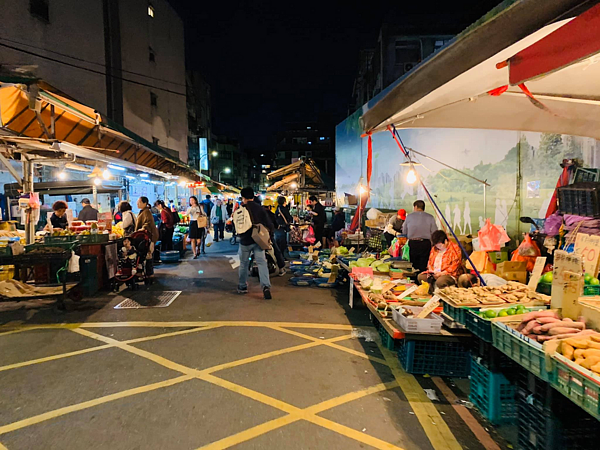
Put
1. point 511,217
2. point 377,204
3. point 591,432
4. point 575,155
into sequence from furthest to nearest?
point 377,204
point 511,217
point 575,155
point 591,432

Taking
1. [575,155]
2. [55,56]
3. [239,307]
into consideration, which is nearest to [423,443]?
[239,307]

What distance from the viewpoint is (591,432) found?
8.85 ft

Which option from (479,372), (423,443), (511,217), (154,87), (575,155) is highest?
(154,87)

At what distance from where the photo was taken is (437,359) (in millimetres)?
4516

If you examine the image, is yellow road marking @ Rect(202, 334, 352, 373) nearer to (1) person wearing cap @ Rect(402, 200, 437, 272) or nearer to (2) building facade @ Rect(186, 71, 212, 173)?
(1) person wearing cap @ Rect(402, 200, 437, 272)

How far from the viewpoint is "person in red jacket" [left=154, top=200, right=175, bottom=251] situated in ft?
44.9

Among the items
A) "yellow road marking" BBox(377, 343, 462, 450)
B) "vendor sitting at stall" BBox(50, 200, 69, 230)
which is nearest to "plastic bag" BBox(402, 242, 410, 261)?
"yellow road marking" BBox(377, 343, 462, 450)

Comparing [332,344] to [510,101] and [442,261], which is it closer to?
[442,261]

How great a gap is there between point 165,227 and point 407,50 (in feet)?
83.8

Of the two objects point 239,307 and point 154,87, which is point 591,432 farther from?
point 154,87

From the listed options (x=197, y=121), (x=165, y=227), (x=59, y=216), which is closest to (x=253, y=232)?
(x=59, y=216)

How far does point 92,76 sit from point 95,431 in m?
22.3

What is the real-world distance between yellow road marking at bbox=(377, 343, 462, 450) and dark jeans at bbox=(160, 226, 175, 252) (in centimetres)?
1094

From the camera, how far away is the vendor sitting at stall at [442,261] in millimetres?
6639
